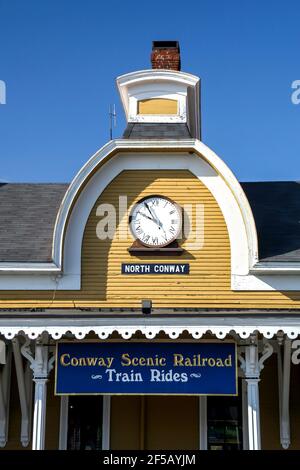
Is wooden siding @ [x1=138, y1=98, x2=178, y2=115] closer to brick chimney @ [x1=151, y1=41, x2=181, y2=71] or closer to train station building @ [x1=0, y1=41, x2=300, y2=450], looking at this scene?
train station building @ [x1=0, y1=41, x2=300, y2=450]

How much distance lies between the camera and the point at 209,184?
1381 centimetres

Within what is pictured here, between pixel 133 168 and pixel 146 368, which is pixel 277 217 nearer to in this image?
pixel 133 168

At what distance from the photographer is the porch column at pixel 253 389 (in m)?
10.9

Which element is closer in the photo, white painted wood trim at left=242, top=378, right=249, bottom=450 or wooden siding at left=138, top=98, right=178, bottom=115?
white painted wood trim at left=242, top=378, right=249, bottom=450

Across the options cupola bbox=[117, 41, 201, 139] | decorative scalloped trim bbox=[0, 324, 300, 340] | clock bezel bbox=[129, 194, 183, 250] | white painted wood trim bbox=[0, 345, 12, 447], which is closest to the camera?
decorative scalloped trim bbox=[0, 324, 300, 340]

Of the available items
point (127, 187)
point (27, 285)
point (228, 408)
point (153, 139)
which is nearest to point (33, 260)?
point (27, 285)

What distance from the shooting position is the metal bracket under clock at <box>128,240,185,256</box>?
13.4 m

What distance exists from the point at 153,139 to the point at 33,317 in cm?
478

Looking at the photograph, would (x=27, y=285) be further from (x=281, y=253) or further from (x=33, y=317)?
(x=281, y=253)

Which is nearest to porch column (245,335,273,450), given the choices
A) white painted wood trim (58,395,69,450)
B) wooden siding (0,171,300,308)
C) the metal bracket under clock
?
wooden siding (0,171,300,308)

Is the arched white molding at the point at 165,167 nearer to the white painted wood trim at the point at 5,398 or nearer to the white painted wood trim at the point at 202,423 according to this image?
the white painted wood trim at the point at 5,398

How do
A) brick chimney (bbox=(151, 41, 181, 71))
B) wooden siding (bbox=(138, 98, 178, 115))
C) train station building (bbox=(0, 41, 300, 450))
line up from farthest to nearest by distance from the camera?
brick chimney (bbox=(151, 41, 181, 71))
wooden siding (bbox=(138, 98, 178, 115))
train station building (bbox=(0, 41, 300, 450))

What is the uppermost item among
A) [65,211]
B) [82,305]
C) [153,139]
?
[153,139]

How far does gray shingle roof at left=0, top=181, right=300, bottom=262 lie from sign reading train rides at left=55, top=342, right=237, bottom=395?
2.70 m
